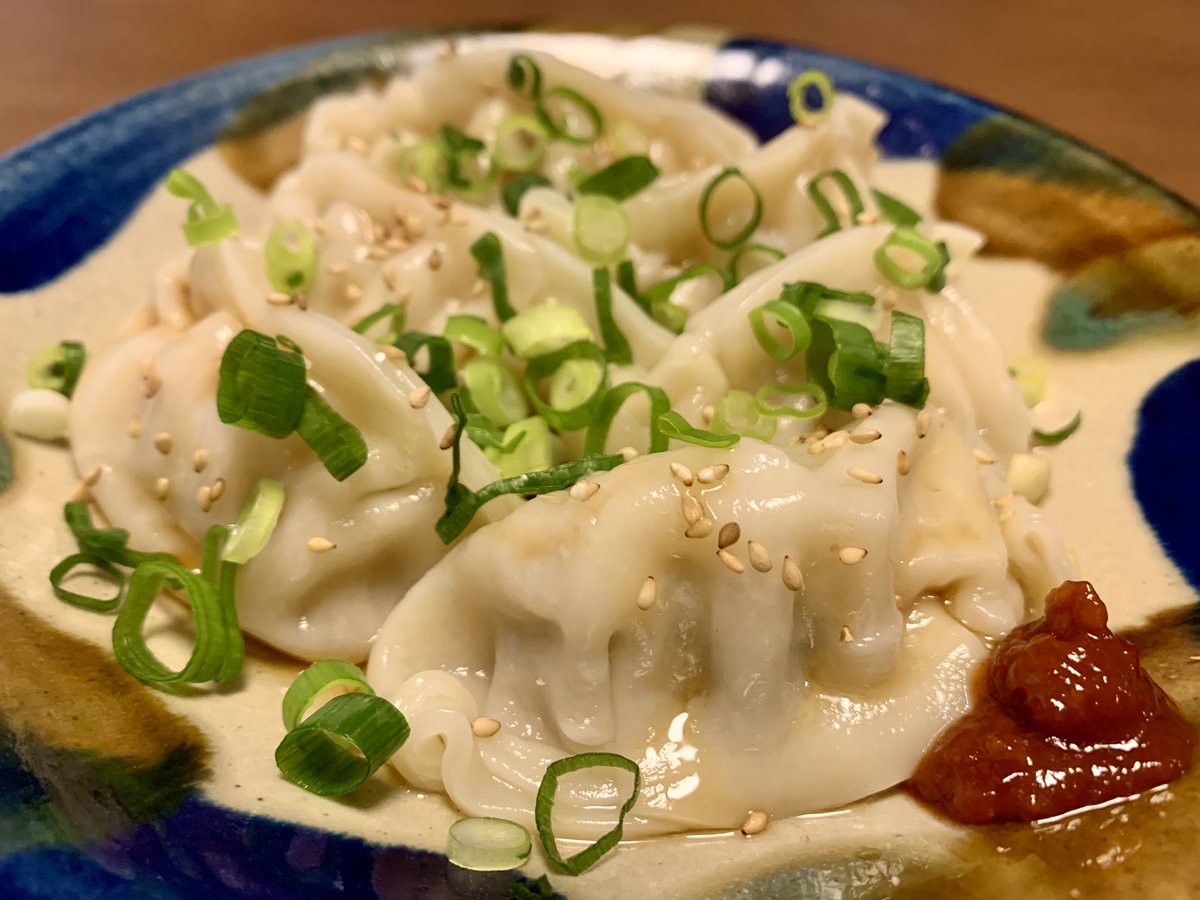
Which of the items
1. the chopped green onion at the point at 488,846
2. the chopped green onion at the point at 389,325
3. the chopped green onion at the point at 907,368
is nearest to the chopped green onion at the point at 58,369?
the chopped green onion at the point at 389,325

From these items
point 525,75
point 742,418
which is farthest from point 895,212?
point 525,75

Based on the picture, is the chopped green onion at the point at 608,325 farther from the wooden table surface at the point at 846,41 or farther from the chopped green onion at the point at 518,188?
the wooden table surface at the point at 846,41

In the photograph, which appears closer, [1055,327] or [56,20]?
[1055,327]

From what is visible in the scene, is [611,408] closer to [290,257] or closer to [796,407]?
[796,407]

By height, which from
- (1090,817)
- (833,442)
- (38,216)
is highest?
(38,216)

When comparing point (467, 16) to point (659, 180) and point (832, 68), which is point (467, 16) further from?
point (659, 180)

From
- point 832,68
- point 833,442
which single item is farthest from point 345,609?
point 832,68

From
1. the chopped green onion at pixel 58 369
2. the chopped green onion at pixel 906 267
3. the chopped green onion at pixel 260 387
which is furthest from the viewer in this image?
the chopped green onion at pixel 58 369
